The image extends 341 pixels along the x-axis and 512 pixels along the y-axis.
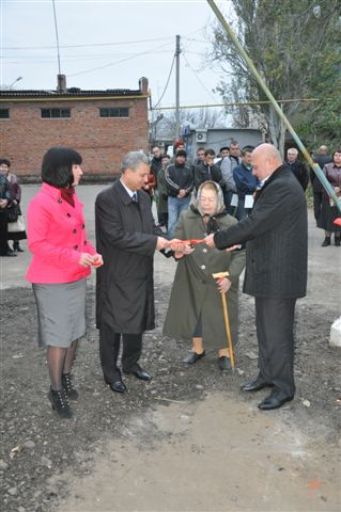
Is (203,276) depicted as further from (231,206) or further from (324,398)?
(231,206)

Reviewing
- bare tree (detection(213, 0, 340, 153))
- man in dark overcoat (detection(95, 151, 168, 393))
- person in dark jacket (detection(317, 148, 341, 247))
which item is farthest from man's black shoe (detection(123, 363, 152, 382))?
bare tree (detection(213, 0, 340, 153))

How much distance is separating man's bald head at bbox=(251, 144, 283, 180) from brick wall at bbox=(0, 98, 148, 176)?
985 inches

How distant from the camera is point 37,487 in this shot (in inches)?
115

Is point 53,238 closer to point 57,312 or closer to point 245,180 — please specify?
point 57,312

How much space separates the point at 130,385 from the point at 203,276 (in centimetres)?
105

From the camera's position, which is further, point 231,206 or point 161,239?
point 231,206

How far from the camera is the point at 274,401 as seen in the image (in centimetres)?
379

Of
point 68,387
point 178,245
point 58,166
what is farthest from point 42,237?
point 68,387

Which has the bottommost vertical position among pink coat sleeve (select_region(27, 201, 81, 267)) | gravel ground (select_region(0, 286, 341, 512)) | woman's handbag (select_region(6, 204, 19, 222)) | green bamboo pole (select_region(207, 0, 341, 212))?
gravel ground (select_region(0, 286, 341, 512))

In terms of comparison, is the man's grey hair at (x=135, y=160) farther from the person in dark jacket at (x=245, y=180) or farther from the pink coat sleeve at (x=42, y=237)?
the person in dark jacket at (x=245, y=180)

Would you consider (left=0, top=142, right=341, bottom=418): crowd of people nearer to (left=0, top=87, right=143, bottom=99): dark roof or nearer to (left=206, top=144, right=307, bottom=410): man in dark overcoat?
(left=206, top=144, right=307, bottom=410): man in dark overcoat

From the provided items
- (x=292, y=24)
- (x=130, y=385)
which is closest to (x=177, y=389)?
(x=130, y=385)

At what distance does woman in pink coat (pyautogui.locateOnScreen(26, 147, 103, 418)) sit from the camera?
329 cm

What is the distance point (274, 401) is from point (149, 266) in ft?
4.42
